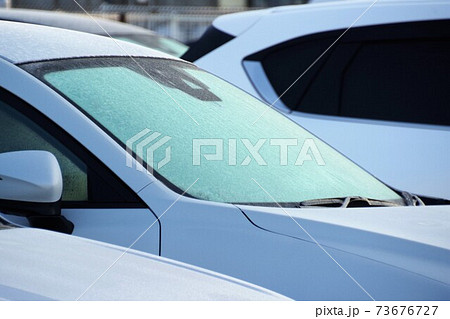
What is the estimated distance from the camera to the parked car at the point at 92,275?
1.93 meters

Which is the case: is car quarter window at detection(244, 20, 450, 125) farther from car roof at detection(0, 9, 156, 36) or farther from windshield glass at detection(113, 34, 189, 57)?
windshield glass at detection(113, 34, 189, 57)

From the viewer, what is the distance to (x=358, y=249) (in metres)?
2.59

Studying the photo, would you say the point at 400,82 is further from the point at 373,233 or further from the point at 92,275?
the point at 92,275

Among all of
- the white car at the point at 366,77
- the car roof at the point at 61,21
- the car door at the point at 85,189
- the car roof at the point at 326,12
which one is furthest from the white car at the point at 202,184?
the car roof at the point at 61,21

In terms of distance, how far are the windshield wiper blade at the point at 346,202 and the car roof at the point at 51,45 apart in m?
0.92

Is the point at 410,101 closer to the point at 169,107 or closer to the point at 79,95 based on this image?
the point at 169,107

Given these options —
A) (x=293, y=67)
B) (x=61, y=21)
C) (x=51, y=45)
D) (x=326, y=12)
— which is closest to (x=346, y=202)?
(x=51, y=45)

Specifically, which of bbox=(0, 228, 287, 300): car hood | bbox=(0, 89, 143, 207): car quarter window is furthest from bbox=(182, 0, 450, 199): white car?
bbox=(0, 228, 287, 300): car hood

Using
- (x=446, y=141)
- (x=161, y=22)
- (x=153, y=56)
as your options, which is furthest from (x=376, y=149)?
(x=161, y=22)

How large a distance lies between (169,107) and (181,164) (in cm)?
32

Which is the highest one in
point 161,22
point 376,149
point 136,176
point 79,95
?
point 79,95

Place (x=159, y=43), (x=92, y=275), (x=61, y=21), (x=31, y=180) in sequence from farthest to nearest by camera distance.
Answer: (x=159, y=43) → (x=61, y=21) → (x=31, y=180) → (x=92, y=275)

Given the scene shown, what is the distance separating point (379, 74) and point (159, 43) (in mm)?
4841

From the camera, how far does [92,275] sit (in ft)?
6.72
